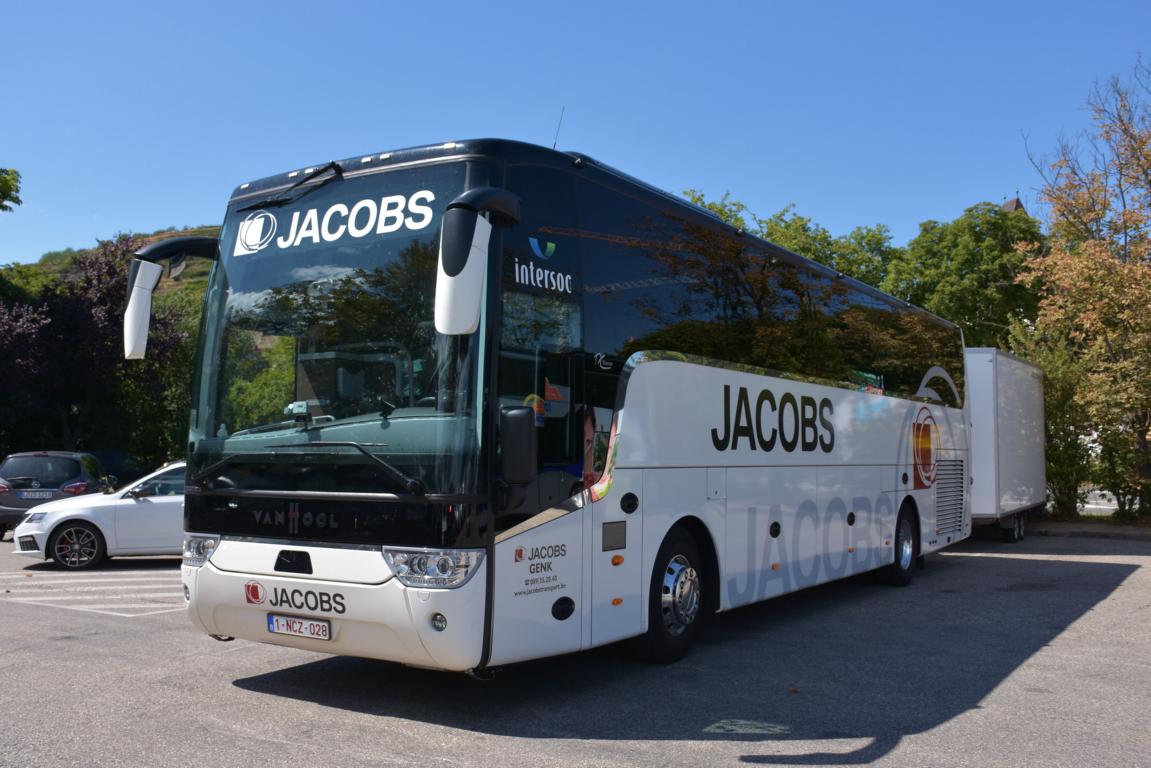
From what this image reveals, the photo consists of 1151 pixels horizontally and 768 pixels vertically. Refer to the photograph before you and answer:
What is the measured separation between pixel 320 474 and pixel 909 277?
45804 millimetres

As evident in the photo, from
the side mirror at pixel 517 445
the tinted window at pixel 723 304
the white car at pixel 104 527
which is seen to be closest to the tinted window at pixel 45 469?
the white car at pixel 104 527

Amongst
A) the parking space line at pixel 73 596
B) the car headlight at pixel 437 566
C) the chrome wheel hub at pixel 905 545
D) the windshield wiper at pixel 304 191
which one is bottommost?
the parking space line at pixel 73 596

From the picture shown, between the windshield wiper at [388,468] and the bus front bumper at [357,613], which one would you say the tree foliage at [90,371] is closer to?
the bus front bumper at [357,613]

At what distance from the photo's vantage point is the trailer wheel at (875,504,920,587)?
13.1m

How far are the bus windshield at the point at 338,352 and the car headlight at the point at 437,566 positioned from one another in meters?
0.37

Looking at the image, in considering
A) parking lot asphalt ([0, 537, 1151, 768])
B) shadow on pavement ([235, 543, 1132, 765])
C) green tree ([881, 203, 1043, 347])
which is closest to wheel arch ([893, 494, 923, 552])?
shadow on pavement ([235, 543, 1132, 765])

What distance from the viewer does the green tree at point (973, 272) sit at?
4591 cm

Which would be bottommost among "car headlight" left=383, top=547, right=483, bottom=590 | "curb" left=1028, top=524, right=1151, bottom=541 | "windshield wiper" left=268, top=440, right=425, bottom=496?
"curb" left=1028, top=524, right=1151, bottom=541

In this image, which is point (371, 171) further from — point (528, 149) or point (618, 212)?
point (618, 212)

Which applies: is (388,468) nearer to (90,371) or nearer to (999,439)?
(999,439)

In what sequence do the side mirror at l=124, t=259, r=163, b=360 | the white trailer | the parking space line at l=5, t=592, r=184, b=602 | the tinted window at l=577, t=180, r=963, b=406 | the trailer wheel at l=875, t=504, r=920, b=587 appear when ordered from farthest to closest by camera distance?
1. the white trailer
2. the trailer wheel at l=875, t=504, r=920, b=587
3. the parking space line at l=5, t=592, r=184, b=602
4. the tinted window at l=577, t=180, r=963, b=406
5. the side mirror at l=124, t=259, r=163, b=360

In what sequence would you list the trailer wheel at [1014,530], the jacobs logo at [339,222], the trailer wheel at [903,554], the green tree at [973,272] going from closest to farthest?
the jacobs logo at [339,222] < the trailer wheel at [903,554] < the trailer wheel at [1014,530] < the green tree at [973,272]

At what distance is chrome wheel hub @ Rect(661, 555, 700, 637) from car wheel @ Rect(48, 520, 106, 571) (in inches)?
405

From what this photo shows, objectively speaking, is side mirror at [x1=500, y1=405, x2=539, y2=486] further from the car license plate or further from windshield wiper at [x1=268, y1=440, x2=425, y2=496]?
the car license plate
